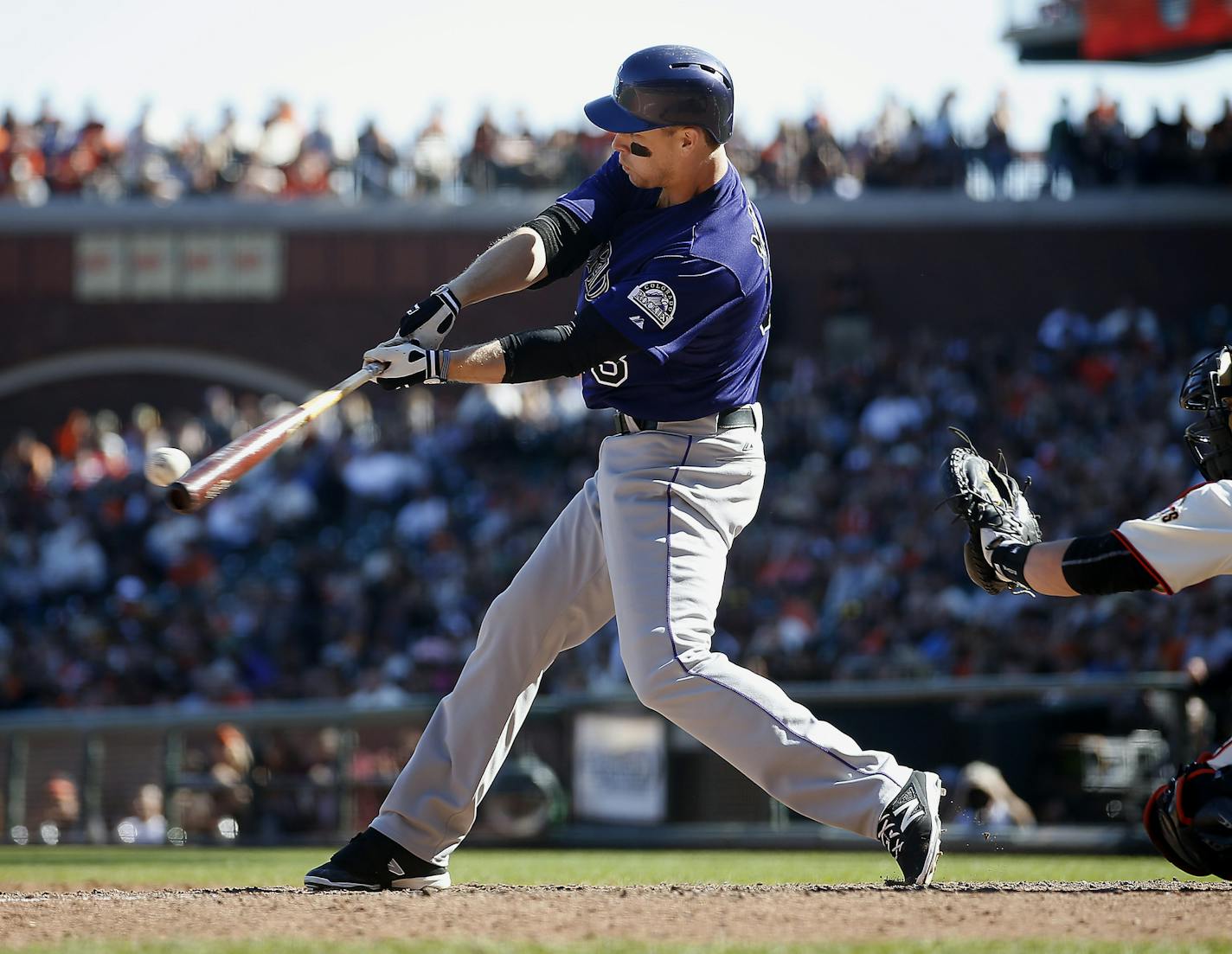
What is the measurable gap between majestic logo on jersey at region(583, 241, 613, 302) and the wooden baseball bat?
0.62 metres

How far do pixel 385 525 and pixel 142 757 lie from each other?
6.24 m

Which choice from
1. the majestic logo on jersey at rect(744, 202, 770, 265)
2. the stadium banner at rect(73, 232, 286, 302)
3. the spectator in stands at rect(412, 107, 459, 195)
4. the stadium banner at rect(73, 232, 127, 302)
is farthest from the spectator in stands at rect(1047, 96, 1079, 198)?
the majestic logo on jersey at rect(744, 202, 770, 265)

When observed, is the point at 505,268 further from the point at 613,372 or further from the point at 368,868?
the point at 368,868

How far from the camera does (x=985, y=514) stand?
14.2 ft

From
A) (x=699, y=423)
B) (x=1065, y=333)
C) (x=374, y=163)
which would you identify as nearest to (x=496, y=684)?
(x=699, y=423)

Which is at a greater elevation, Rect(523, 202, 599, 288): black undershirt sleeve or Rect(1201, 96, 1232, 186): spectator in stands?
Rect(1201, 96, 1232, 186): spectator in stands

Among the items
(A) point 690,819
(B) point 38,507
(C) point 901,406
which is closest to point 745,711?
(A) point 690,819

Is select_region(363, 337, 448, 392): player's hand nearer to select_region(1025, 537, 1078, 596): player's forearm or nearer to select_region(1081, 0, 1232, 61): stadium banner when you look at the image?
select_region(1025, 537, 1078, 596): player's forearm

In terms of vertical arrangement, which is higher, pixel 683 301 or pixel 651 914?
pixel 683 301

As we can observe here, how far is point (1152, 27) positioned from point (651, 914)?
19304 mm

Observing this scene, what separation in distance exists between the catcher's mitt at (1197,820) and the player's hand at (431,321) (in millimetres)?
2197

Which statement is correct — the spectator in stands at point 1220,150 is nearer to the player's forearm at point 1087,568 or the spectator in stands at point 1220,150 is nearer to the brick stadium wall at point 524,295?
the brick stadium wall at point 524,295

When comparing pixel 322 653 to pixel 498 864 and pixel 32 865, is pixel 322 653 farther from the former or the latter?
pixel 498 864

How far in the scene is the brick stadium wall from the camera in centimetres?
2273
